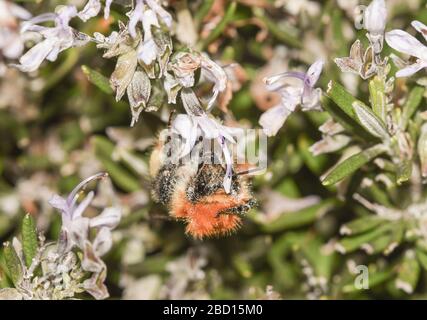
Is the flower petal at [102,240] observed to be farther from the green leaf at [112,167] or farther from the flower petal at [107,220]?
the green leaf at [112,167]

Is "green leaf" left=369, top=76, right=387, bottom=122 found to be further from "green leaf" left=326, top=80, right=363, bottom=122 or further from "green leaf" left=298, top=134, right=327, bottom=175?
"green leaf" left=298, top=134, right=327, bottom=175

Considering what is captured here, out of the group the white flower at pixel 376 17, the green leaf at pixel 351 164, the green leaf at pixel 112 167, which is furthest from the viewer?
the green leaf at pixel 112 167

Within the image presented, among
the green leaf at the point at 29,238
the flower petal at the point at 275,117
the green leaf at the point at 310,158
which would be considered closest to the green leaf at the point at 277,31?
the green leaf at the point at 310,158

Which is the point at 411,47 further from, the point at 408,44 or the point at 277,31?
the point at 277,31

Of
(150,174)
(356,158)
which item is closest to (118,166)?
(150,174)

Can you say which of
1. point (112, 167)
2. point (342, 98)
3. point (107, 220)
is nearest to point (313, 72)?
point (342, 98)

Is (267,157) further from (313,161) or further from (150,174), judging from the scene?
(150,174)
